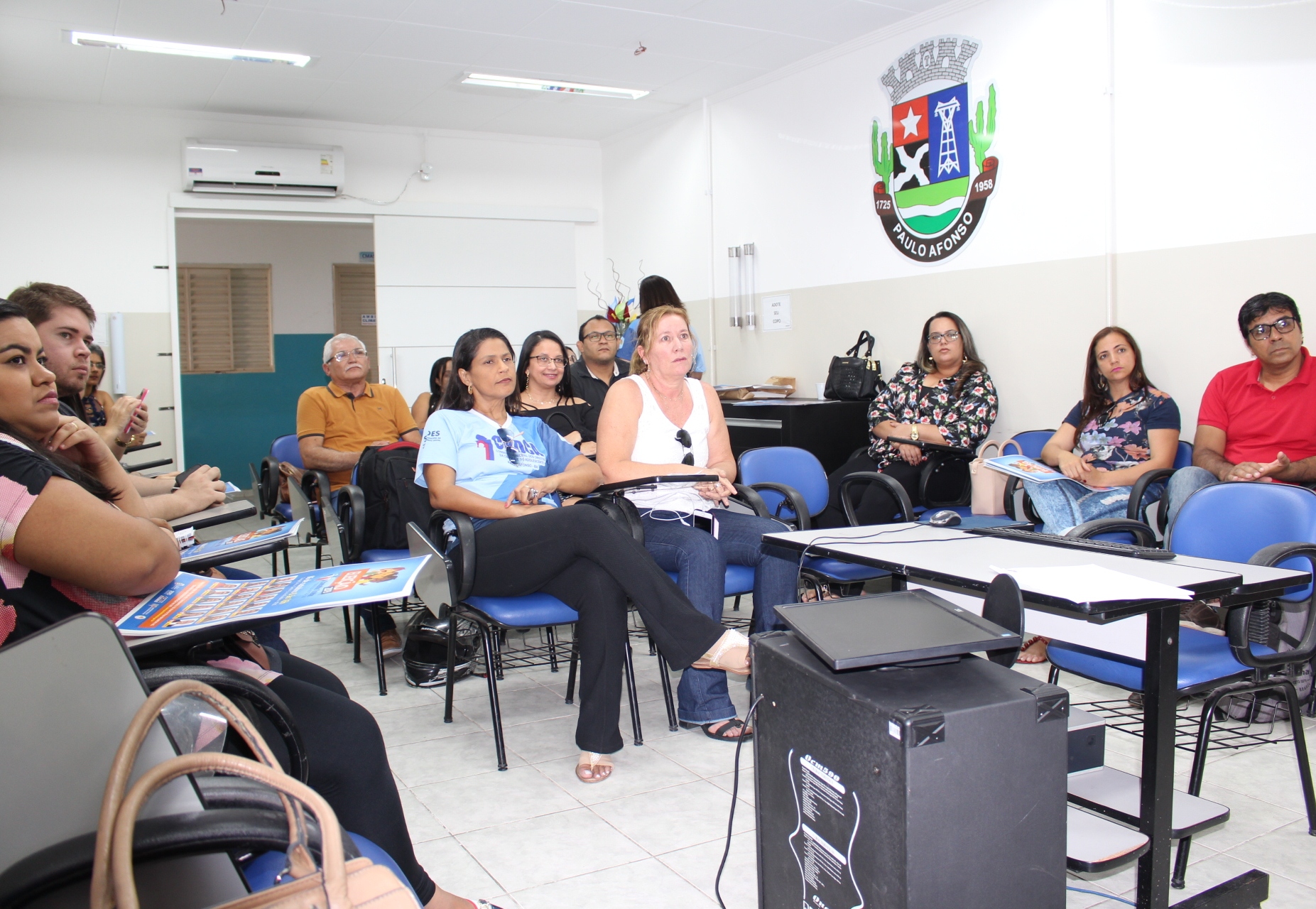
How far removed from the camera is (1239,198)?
146 inches

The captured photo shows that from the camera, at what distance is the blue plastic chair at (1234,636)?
6.49 feet

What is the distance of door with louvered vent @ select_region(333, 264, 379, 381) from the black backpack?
640cm

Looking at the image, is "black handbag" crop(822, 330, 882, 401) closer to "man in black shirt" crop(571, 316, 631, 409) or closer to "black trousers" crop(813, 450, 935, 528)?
"black trousers" crop(813, 450, 935, 528)

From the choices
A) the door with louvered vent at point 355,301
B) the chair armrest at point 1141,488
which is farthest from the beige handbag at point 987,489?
the door with louvered vent at point 355,301

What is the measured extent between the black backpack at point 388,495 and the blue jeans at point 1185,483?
2702 mm

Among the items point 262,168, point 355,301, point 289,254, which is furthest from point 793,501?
point 289,254

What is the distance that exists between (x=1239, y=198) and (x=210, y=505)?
386cm

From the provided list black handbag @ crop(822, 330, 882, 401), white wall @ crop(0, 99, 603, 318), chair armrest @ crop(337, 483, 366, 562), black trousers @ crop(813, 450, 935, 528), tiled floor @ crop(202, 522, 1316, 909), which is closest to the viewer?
tiled floor @ crop(202, 522, 1316, 909)

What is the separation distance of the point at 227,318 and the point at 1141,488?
849cm

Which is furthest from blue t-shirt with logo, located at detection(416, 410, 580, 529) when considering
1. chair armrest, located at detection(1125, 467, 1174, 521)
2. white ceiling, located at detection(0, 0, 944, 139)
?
white ceiling, located at detection(0, 0, 944, 139)

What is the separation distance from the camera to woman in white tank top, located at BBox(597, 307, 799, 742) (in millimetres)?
2820

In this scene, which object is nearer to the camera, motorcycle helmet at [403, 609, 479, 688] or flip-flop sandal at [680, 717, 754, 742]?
flip-flop sandal at [680, 717, 754, 742]

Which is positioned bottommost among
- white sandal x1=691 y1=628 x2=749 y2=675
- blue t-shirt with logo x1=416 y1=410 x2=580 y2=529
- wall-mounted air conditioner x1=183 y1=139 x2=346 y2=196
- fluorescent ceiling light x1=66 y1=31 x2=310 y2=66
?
white sandal x1=691 y1=628 x2=749 y2=675

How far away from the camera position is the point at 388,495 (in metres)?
3.48
